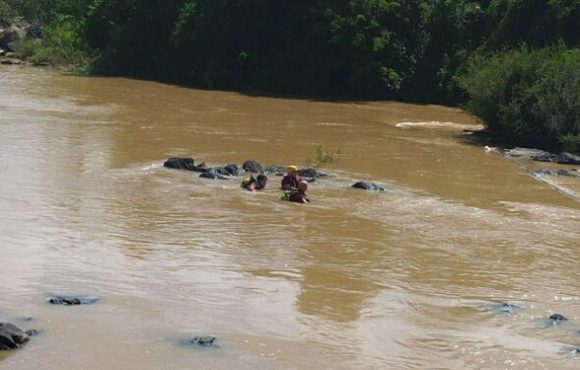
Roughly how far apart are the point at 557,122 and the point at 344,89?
14.6 metres

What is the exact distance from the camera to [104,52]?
4522 cm

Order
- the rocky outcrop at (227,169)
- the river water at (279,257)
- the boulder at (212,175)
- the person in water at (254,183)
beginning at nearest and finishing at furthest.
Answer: the river water at (279,257)
the person in water at (254,183)
the boulder at (212,175)
the rocky outcrop at (227,169)

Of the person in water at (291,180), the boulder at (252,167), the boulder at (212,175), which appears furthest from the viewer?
the boulder at (252,167)

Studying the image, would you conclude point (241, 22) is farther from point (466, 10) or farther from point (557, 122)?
point (557, 122)

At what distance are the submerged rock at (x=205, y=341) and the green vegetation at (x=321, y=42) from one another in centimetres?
2192

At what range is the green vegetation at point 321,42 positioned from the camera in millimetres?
35594

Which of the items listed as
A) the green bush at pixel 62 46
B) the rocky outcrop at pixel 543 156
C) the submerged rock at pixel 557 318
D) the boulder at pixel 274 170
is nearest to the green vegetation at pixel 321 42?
the green bush at pixel 62 46

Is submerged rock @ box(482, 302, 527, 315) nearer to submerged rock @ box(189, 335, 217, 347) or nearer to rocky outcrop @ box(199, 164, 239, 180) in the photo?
submerged rock @ box(189, 335, 217, 347)

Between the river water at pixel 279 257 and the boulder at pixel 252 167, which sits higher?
the boulder at pixel 252 167

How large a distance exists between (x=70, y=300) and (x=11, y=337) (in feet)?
4.74

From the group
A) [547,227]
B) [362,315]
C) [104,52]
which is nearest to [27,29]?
[104,52]

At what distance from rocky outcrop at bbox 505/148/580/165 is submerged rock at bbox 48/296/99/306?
1603 cm

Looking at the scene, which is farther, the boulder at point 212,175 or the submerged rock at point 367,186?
the boulder at point 212,175

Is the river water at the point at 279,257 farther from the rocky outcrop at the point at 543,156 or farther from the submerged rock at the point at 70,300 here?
the rocky outcrop at the point at 543,156
